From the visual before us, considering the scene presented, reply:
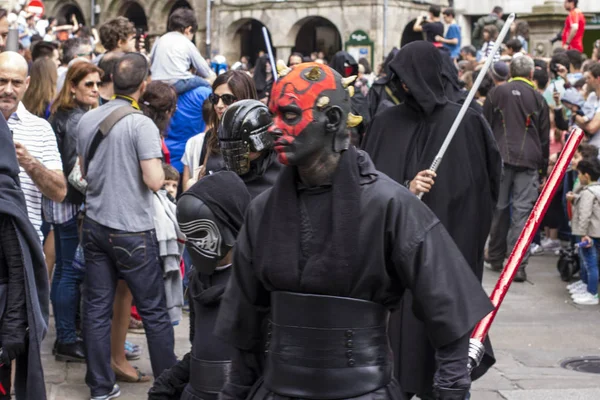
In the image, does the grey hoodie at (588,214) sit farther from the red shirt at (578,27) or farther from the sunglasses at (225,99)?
the red shirt at (578,27)

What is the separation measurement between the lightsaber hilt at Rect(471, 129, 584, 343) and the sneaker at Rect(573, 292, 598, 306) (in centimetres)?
555

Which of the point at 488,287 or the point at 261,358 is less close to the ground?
the point at 261,358

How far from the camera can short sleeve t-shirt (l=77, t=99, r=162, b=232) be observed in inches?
260

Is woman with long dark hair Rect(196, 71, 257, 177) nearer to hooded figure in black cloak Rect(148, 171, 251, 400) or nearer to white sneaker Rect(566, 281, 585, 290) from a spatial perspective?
hooded figure in black cloak Rect(148, 171, 251, 400)

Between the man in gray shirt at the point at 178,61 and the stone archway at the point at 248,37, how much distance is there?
28.4 m

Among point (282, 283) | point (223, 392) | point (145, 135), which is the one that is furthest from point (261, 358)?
point (145, 135)

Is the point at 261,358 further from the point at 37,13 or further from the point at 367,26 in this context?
the point at 367,26

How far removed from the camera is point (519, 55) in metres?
11.8

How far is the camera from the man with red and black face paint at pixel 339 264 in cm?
359

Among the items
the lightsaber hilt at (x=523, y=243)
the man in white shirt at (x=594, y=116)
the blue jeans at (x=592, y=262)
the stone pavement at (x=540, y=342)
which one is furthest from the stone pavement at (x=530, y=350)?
the lightsaber hilt at (x=523, y=243)

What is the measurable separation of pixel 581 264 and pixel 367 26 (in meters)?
26.0

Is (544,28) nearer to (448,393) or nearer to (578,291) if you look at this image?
(578,291)

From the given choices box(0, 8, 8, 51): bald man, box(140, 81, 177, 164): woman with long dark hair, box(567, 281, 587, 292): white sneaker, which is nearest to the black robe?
box(140, 81, 177, 164): woman with long dark hair

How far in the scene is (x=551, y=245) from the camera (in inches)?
522
